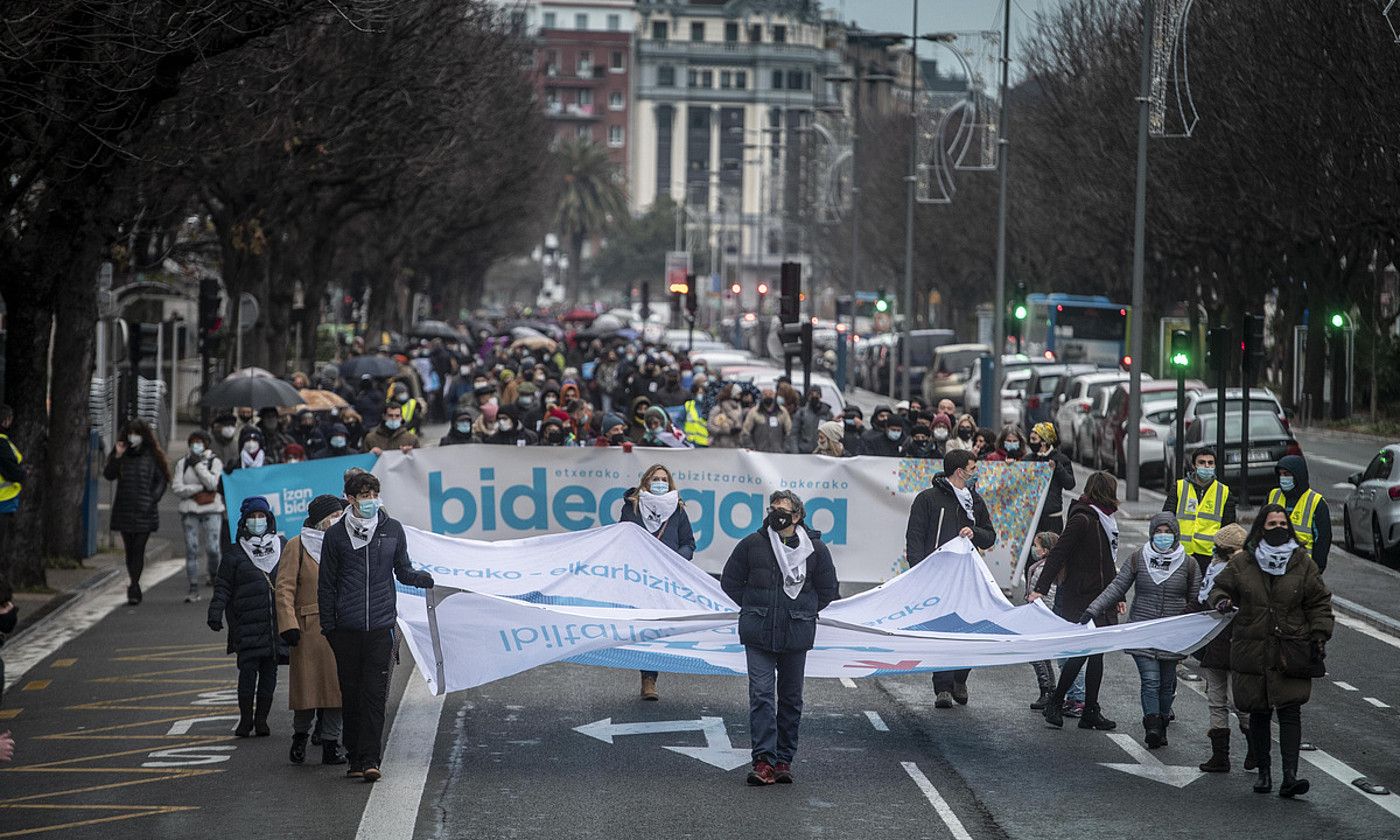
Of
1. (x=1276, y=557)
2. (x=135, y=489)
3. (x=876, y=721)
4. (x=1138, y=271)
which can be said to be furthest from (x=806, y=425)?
(x=1276, y=557)

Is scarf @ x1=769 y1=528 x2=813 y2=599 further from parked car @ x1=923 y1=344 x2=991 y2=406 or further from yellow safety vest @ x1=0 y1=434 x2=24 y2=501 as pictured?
parked car @ x1=923 y1=344 x2=991 y2=406

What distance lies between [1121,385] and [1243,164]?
845 centimetres

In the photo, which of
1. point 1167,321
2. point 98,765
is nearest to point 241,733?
point 98,765

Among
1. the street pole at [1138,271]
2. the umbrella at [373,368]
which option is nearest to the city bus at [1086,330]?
the umbrella at [373,368]

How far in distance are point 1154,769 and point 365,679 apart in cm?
449

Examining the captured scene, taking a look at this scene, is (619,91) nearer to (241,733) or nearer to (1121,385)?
(1121,385)

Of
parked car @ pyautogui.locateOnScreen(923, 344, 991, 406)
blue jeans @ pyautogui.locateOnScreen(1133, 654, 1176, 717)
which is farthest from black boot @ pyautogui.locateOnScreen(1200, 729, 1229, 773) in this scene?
parked car @ pyautogui.locateOnScreen(923, 344, 991, 406)

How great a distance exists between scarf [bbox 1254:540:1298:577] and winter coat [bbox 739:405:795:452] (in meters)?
14.3

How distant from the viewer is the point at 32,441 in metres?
20.8

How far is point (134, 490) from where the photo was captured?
64.4ft

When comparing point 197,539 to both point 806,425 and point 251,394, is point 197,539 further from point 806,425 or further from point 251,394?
point 806,425

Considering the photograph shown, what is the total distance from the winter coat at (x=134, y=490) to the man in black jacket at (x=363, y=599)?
848 cm

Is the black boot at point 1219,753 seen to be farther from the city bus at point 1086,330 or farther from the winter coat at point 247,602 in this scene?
the city bus at point 1086,330

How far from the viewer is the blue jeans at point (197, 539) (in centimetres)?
2002
